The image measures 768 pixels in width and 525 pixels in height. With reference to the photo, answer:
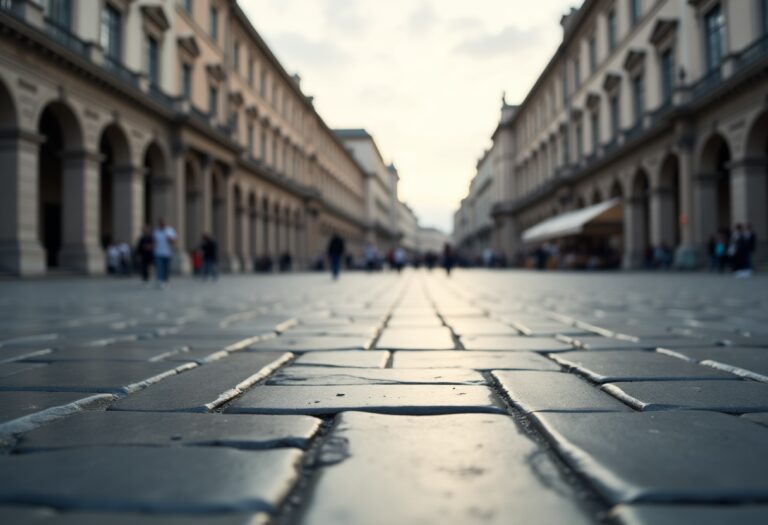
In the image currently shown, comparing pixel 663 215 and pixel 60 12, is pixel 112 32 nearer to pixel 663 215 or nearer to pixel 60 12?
pixel 60 12

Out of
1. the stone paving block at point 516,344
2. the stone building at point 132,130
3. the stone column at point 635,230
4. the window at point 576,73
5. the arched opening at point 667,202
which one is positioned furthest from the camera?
the window at point 576,73

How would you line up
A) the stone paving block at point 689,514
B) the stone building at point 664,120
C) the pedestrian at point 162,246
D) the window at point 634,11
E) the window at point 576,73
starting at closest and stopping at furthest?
the stone paving block at point 689,514, the pedestrian at point 162,246, the stone building at point 664,120, the window at point 634,11, the window at point 576,73

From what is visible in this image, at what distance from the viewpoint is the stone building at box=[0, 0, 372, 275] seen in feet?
50.6

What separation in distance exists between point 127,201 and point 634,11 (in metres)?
23.6

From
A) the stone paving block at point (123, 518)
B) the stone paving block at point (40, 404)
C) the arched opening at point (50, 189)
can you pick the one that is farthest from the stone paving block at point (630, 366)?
the arched opening at point (50, 189)

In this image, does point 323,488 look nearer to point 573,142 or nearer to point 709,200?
point 709,200

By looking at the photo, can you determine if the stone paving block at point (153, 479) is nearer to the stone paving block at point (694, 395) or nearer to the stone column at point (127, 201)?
the stone paving block at point (694, 395)

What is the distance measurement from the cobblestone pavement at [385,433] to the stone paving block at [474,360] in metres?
0.02

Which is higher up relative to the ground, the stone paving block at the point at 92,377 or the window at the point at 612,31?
the window at the point at 612,31

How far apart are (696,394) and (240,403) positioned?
1.50m

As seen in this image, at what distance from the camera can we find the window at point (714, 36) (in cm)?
2083

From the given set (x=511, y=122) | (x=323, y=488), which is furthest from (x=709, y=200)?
(x=511, y=122)

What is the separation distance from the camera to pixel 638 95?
2781cm

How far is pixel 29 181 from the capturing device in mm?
15805
